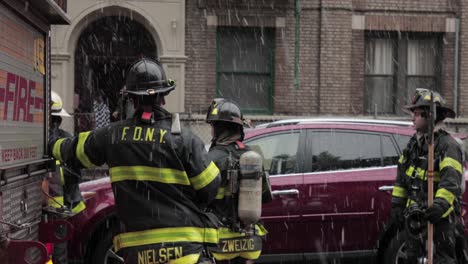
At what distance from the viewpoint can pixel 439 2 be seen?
590 inches

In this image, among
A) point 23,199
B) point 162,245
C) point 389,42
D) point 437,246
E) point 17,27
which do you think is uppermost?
point 389,42

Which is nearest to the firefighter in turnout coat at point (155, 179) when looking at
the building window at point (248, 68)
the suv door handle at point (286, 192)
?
the suv door handle at point (286, 192)

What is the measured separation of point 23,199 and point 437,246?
11.3 feet

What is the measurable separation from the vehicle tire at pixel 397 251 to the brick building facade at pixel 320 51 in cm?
777

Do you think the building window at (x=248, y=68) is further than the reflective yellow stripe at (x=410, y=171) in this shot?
Yes

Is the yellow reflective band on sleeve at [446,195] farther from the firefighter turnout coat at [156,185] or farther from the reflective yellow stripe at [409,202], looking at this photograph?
the firefighter turnout coat at [156,185]

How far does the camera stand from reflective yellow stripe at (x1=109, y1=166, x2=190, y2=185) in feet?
12.1

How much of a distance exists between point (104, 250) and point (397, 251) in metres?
2.80

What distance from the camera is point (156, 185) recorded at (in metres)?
3.70

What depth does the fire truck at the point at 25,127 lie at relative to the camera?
3270 millimetres

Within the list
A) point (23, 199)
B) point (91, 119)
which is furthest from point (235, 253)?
point (91, 119)

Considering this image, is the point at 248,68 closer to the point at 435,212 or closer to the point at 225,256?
the point at 435,212

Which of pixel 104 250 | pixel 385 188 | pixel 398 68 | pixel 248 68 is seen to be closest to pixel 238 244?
pixel 104 250

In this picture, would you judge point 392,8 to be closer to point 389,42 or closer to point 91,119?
point 389,42
